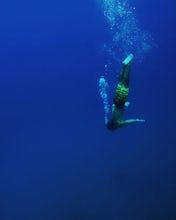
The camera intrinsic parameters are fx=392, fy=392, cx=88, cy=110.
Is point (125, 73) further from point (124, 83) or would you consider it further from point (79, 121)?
point (79, 121)

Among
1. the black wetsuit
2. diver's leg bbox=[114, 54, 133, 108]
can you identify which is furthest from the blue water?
diver's leg bbox=[114, 54, 133, 108]

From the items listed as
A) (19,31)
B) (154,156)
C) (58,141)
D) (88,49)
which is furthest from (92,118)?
(19,31)

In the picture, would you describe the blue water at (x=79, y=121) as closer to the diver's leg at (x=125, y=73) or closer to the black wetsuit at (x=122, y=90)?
the black wetsuit at (x=122, y=90)

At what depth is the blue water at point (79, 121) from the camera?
19500 millimetres

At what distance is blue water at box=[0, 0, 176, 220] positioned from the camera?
768 inches

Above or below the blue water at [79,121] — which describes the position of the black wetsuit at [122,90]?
below

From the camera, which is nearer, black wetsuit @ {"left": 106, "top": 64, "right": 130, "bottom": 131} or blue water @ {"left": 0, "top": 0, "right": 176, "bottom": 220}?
black wetsuit @ {"left": 106, "top": 64, "right": 130, "bottom": 131}

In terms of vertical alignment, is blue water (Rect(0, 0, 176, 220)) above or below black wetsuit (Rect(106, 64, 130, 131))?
above

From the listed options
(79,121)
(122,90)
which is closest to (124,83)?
(122,90)

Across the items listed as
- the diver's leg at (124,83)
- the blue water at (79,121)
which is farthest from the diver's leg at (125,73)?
the blue water at (79,121)

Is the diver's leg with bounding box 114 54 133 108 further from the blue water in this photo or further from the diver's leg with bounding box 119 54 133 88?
the blue water

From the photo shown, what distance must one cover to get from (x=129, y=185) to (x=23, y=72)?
781 inches

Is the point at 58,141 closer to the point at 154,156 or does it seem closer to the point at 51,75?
the point at 154,156

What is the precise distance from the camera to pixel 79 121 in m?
29.0
